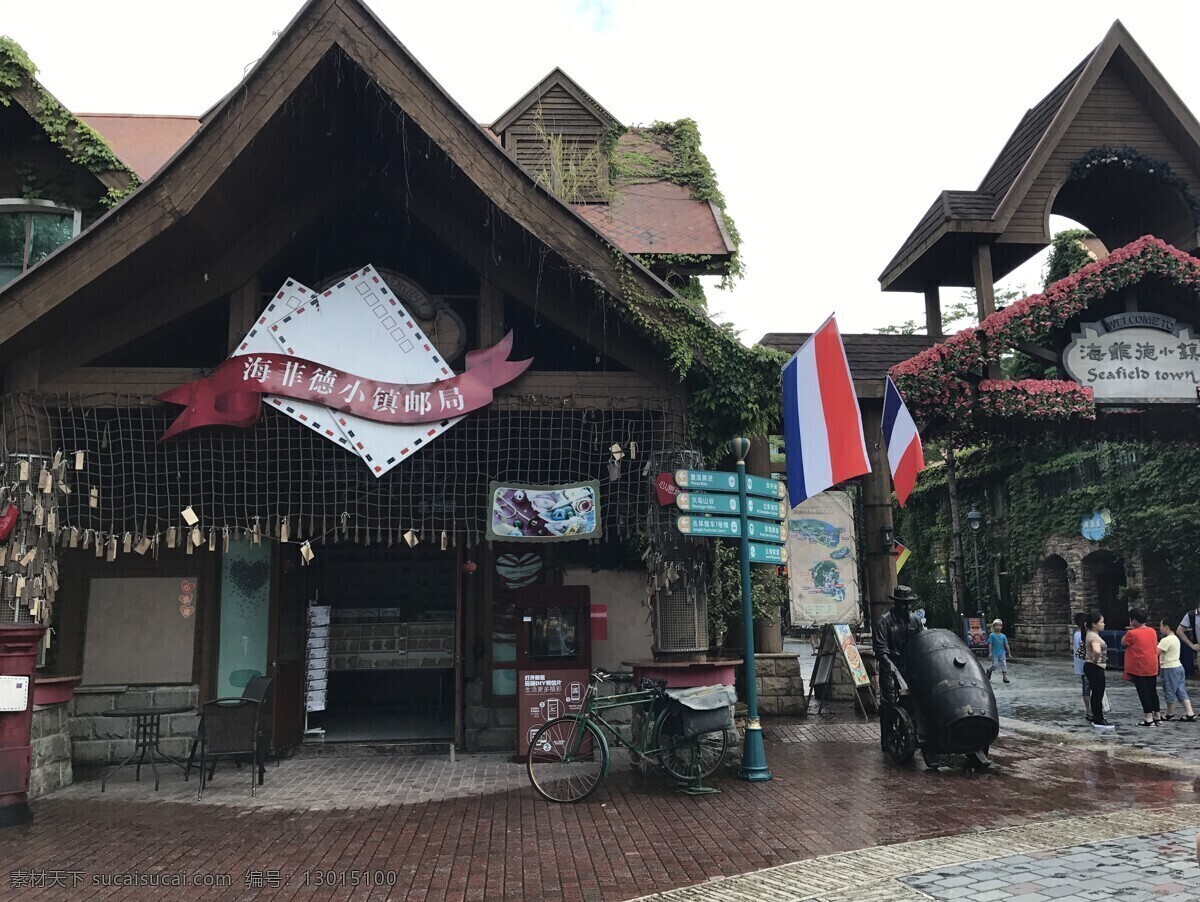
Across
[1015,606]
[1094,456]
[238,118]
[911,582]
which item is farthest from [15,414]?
[911,582]

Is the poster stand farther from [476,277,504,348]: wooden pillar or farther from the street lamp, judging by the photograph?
the street lamp

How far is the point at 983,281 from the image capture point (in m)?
13.6

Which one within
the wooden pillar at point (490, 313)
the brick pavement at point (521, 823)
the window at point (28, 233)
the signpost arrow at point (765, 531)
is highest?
the window at point (28, 233)

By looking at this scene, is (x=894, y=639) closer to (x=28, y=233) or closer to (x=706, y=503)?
(x=706, y=503)

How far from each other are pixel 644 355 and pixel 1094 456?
19.3 m

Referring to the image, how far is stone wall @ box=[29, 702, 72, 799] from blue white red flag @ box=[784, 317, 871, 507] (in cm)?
758

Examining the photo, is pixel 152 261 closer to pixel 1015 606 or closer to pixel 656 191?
pixel 656 191

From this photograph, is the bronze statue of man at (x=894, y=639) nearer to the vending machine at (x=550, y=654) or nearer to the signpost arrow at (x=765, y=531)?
the signpost arrow at (x=765, y=531)

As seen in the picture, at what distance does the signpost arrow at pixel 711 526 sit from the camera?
8.47m

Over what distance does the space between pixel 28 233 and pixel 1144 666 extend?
15.5 metres

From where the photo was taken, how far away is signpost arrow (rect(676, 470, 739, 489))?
338 inches

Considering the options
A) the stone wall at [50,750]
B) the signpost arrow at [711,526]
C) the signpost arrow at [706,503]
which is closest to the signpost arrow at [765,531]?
the signpost arrow at [711,526]

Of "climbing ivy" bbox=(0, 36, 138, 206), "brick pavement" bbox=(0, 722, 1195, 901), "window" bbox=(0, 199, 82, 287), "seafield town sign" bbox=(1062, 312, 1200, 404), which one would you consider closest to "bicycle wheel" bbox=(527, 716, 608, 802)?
"brick pavement" bbox=(0, 722, 1195, 901)

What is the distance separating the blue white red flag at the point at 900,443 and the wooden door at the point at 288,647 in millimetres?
7155
